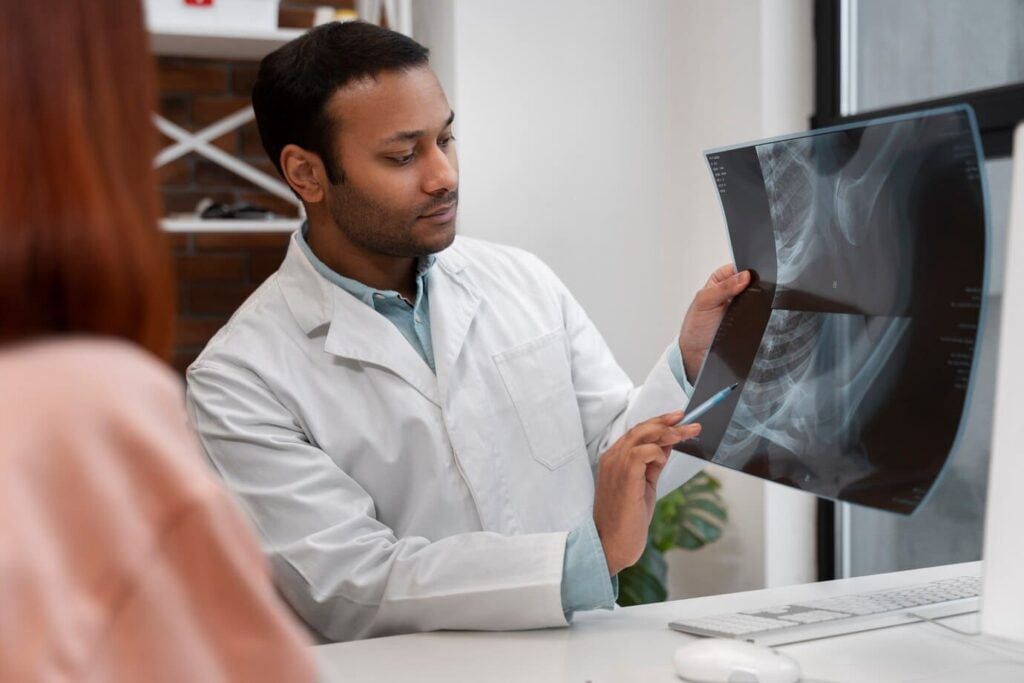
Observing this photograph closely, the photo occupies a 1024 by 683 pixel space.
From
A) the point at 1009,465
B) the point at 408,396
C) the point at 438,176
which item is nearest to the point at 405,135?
the point at 438,176

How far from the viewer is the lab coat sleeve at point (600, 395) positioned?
1580 mm

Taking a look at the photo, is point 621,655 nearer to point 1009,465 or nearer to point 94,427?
point 1009,465

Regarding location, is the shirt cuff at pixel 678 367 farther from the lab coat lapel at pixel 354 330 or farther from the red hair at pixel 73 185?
the red hair at pixel 73 185

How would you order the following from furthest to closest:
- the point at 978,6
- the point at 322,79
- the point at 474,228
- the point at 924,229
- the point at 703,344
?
the point at 474,228 → the point at 978,6 → the point at 322,79 → the point at 703,344 → the point at 924,229

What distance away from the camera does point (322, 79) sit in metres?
1.57

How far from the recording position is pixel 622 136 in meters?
2.69

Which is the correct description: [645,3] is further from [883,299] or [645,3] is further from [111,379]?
[111,379]

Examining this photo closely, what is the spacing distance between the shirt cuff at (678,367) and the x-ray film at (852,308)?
0.18 m

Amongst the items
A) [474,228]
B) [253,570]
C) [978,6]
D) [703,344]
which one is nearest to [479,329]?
[703,344]

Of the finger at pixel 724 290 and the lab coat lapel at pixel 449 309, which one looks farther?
the lab coat lapel at pixel 449 309

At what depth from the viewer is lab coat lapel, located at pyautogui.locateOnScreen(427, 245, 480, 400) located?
1.54 m

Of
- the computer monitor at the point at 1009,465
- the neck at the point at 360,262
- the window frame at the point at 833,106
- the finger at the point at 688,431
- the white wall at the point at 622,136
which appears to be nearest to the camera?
the computer monitor at the point at 1009,465

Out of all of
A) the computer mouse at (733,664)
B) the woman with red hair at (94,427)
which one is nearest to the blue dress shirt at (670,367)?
the computer mouse at (733,664)

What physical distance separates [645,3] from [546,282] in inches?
48.1
